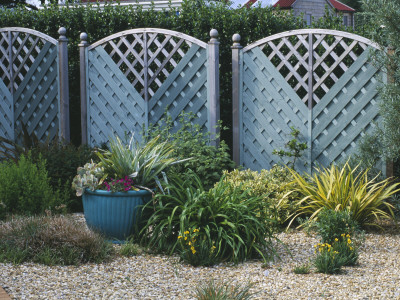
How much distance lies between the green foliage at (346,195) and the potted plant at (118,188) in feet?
4.82

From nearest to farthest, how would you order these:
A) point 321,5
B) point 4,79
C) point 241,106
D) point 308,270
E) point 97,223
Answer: point 308,270, point 97,223, point 241,106, point 4,79, point 321,5

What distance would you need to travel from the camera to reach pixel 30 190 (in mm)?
6012

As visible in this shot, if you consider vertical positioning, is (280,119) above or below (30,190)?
above

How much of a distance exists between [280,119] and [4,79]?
4771mm

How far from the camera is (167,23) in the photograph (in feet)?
27.7

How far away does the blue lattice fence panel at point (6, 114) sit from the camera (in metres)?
9.00

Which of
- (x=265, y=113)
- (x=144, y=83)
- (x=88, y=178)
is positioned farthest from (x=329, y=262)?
(x=144, y=83)

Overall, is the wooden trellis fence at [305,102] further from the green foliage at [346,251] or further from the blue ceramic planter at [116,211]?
the blue ceramic planter at [116,211]

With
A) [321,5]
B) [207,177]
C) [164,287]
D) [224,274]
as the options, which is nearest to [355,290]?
[224,274]

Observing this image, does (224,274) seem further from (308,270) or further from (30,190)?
(30,190)

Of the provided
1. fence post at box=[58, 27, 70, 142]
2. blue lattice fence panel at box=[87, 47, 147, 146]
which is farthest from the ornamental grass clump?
fence post at box=[58, 27, 70, 142]

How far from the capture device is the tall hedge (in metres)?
8.16

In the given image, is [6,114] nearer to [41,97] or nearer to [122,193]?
[41,97]

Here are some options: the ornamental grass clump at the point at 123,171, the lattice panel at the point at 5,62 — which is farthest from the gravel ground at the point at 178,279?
the lattice panel at the point at 5,62
